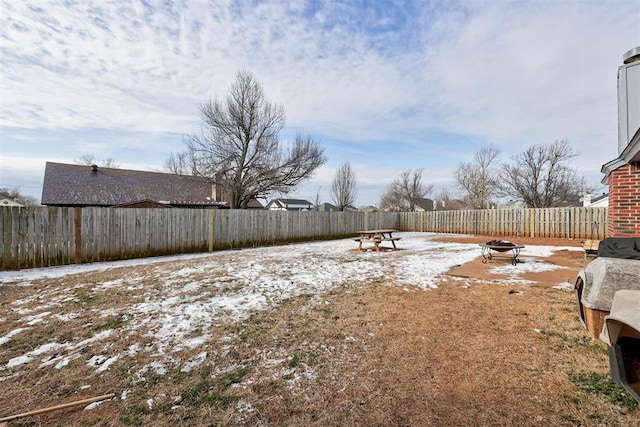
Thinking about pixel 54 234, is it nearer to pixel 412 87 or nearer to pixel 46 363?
pixel 46 363

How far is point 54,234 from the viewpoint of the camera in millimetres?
7680

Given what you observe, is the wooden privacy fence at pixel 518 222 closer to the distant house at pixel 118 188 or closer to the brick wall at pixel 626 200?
the brick wall at pixel 626 200

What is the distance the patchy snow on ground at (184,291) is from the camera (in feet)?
9.97

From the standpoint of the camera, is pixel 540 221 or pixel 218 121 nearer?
pixel 540 221

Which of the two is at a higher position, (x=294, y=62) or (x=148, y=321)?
(x=294, y=62)

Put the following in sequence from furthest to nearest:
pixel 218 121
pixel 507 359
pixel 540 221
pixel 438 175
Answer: pixel 438 175 → pixel 218 121 → pixel 540 221 → pixel 507 359

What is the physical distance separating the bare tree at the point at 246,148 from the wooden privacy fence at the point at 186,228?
6054 millimetres

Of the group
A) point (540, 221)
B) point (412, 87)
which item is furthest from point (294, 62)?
point (540, 221)

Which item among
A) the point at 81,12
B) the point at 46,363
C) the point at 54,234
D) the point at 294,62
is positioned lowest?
the point at 46,363

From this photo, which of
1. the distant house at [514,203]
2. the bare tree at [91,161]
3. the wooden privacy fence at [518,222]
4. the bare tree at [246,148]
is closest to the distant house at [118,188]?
the bare tree at [246,148]

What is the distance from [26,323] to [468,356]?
216 inches

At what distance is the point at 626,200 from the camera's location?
492cm

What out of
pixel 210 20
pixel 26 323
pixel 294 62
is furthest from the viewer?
pixel 294 62

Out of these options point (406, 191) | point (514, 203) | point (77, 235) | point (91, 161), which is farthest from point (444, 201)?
point (91, 161)
